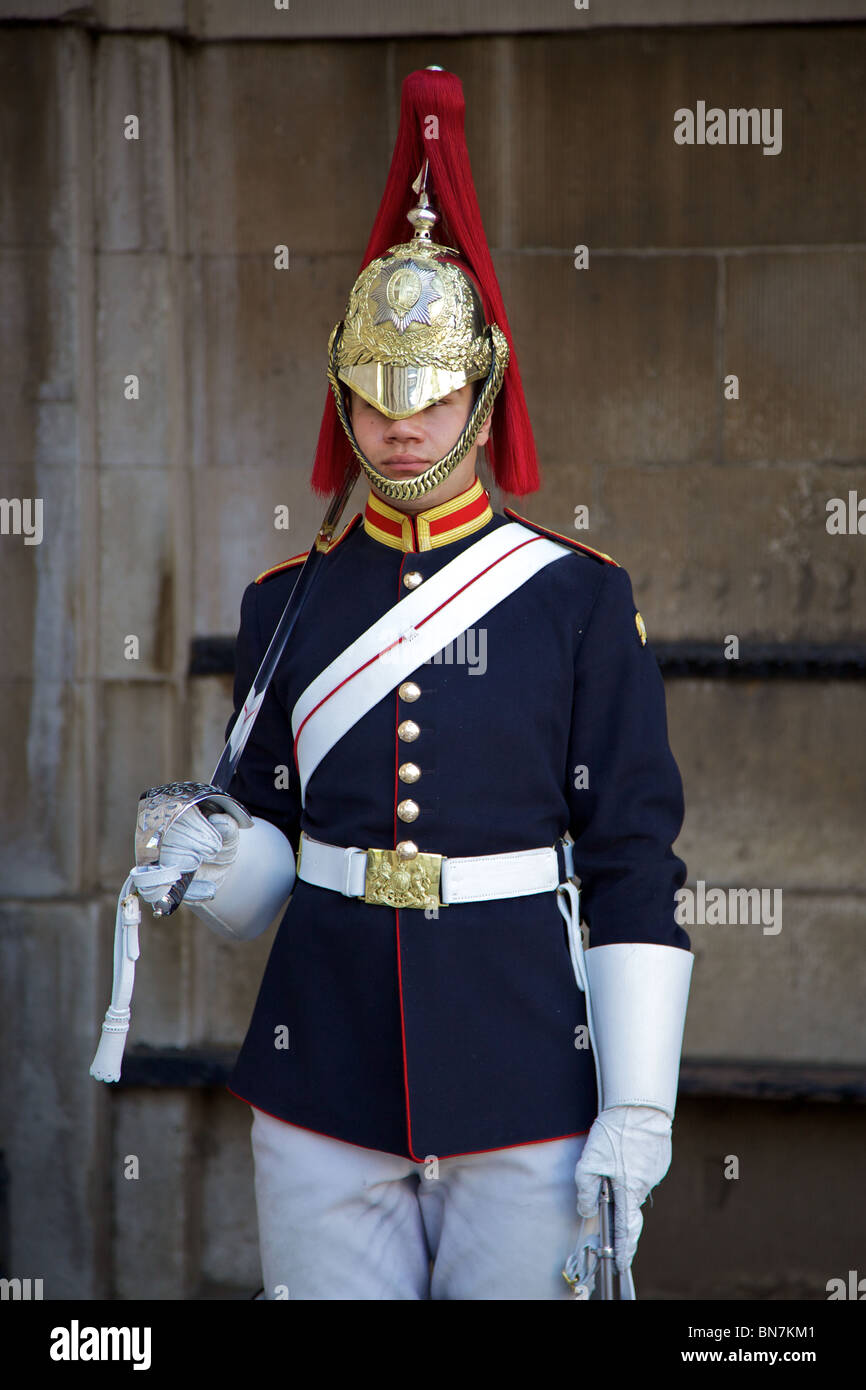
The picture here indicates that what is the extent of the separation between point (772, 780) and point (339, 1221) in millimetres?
2218

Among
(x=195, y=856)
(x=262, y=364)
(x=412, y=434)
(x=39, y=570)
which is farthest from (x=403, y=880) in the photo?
(x=262, y=364)

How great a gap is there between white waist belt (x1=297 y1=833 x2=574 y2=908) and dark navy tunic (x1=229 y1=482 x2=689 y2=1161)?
0.07 feet

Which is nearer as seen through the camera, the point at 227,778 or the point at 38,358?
the point at 227,778

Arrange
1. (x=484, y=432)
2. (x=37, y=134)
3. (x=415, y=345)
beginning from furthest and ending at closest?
(x=37, y=134) < (x=484, y=432) < (x=415, y=345)

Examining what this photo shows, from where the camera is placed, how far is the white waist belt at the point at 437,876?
91.8 inches

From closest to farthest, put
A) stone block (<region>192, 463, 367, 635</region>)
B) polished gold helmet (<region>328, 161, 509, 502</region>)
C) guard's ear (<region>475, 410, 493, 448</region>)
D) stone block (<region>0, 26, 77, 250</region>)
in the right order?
polished gold helmet (<region>328, 161, 509, 502</region>), guard's ear (<region>475, 410, 493, 448</region>), stone block (<region>0, 26, 77, 250</region>), stone block (<region>192, 463, 367, 635</region>)

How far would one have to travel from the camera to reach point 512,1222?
2.29 metres

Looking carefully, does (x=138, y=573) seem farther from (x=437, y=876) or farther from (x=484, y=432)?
(x=437, y=876)

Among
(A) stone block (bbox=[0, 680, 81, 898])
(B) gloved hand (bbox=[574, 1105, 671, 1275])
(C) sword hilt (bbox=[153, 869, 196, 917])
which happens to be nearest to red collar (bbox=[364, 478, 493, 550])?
(C) sword hilt (bbox=[153, 869, 196, 917])

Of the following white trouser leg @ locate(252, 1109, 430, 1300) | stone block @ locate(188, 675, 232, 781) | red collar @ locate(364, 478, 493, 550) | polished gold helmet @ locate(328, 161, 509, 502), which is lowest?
white trouser leg @ locate(252, 1109, 430, 1300)

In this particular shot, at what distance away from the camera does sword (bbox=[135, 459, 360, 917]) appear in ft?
7.40

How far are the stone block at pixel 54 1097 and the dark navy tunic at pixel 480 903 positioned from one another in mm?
1762

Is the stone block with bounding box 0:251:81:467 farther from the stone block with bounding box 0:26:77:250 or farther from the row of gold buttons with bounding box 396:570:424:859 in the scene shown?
the row of gold buttons with bounding box 396:570:424:859
